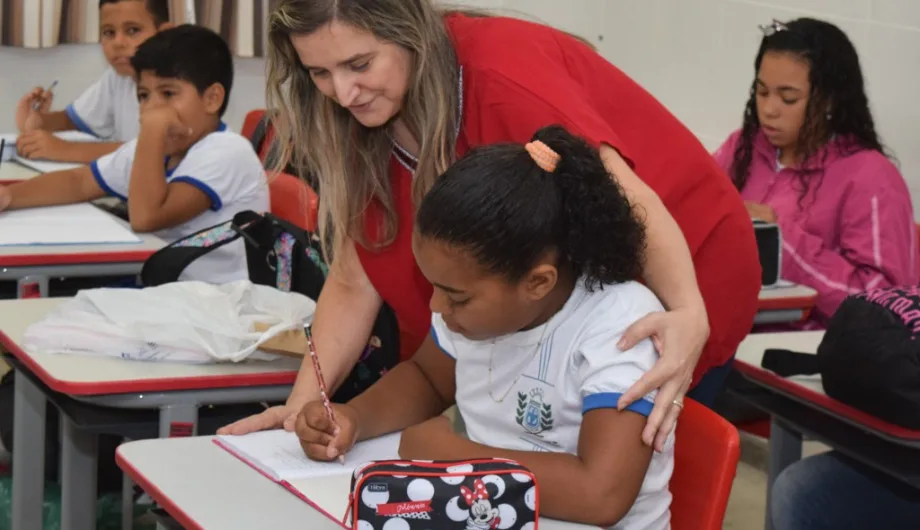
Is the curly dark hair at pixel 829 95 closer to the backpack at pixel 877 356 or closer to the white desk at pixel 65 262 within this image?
the backpack at pixel 877 356

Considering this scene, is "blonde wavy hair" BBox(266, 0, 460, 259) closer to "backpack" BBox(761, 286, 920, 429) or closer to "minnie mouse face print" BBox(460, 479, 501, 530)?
"minnie mouse face print" BBox(460, 479, 501, 530)

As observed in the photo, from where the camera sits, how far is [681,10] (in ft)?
14.9

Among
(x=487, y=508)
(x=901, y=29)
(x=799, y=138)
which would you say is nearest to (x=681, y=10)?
(x=901, y=29)

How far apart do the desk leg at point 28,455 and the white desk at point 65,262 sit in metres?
0.40

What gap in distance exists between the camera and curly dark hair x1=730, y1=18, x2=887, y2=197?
3.10 metres

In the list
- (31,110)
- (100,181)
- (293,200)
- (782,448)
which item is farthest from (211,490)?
(31,110)

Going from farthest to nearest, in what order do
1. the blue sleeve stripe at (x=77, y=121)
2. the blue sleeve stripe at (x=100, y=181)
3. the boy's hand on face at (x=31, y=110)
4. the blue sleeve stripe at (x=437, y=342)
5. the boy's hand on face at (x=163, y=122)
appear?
the blue sleeve stripe at (x=77, y=121) → the boy's hand on face at (x=31, y=110) → the blue sleeve stripe at (x=100, y=181) → the boy's hand on face at (x=163, y=122) → the blue sleeve stripe at (x=437, y=342)

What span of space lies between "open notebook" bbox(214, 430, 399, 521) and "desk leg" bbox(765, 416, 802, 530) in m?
0.94

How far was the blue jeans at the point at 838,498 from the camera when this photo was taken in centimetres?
216

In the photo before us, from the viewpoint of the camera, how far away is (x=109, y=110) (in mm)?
4352

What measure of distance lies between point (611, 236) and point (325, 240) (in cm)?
64

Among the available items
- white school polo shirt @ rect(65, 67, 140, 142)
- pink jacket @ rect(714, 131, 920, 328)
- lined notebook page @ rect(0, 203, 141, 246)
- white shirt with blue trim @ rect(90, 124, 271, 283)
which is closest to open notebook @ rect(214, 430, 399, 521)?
lined notebook page @ rect(0, 203, 141, 246)

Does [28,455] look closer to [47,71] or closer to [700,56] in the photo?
[700,56]

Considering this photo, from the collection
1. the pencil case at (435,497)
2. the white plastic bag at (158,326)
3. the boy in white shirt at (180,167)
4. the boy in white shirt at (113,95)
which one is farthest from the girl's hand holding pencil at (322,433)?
the boy in white shirt at (113,95)
